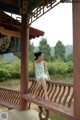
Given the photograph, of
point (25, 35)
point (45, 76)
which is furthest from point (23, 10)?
point (45, 76)

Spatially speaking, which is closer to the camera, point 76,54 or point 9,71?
point 76,54

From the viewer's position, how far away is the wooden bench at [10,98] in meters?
6.04

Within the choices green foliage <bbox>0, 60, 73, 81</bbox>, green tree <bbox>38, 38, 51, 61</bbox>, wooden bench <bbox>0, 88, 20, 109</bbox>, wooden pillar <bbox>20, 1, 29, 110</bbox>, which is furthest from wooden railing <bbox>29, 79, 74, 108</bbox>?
green tree <bbox>38, 38, 51, 61</bbox>

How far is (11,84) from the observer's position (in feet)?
57.0

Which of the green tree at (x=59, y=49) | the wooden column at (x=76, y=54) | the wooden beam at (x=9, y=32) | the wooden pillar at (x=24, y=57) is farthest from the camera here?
the green tree at (x=59, y=49)

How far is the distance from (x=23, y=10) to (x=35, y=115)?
2381 mm

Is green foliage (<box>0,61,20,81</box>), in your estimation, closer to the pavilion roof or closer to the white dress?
the pavilion roof

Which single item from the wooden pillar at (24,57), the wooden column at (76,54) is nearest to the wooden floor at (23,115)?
the wooden pillar at (24,57)

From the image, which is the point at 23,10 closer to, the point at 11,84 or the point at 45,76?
the point at 45,76

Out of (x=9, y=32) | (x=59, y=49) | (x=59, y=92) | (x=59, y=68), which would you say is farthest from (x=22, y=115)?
(x=59, y=49)

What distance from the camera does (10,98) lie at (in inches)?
258

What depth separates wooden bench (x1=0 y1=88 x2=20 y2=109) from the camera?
604 cm

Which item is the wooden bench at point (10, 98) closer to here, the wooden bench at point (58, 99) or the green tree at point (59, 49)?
the wooden bench at point (58, 99)

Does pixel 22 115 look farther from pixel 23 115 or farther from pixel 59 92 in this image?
pixel 59 92
